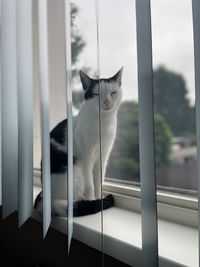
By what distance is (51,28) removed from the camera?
852 millimetres

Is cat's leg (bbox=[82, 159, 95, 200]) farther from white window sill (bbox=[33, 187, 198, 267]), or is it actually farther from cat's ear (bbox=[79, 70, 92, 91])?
cat's ear (bbox=[79, 70, 92, 91])

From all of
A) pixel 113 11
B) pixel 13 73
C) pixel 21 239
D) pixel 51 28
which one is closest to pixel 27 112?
pixel 13 73

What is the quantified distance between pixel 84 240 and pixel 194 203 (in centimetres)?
31

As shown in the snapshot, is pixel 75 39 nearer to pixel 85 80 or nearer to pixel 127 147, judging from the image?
pixel 85 80

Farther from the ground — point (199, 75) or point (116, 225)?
point (199, 75)

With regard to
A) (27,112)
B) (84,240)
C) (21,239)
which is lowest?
(21,239)

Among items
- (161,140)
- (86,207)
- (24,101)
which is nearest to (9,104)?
(24,101)

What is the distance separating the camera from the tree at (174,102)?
1.71 feet

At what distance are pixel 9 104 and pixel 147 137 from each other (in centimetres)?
63

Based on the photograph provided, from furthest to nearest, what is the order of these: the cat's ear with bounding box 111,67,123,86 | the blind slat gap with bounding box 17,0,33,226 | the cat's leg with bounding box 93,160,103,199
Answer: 1. the blind slat gap with bounding box 17,0,33,226
2. the cat's leg with bounding box 93,160,103,199
3. the cat's ear with bounding box 111,67,123,86

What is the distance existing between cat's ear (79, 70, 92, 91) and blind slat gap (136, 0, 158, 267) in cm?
26

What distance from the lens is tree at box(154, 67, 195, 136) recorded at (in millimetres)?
521

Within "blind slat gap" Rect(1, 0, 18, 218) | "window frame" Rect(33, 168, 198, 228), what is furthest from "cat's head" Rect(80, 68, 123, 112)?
"blind slat gap" Rect(1, 0, 18, 218)

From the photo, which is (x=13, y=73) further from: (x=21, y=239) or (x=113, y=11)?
(x=21, y=239)
